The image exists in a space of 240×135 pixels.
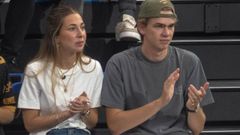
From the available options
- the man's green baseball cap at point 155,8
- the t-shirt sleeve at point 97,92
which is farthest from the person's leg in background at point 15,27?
the man's green baseball cap at point 155,8

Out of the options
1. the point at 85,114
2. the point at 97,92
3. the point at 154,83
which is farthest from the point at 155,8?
the point at 85,114

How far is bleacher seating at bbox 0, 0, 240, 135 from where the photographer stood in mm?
3869

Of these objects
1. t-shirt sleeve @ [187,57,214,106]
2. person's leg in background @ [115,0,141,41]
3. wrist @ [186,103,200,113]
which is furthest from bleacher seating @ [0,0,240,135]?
wrist @ [186,103,200,113]

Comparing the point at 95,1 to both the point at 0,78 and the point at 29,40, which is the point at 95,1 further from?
the point at 0,78

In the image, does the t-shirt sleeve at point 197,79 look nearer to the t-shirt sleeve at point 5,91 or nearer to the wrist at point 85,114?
the wrist at point 85,114

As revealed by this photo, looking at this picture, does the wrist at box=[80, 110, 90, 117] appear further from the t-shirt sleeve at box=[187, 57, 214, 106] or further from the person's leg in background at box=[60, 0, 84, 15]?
the person's leg in background at box=[60, 0, 84, 15]

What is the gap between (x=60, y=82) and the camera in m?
3.08

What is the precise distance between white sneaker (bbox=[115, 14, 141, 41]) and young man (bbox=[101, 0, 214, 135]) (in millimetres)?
561

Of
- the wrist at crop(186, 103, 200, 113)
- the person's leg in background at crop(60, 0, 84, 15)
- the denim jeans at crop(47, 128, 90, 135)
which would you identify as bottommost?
the denim jeans at crop(47, 128, 90, 135)

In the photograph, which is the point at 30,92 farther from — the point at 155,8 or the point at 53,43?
the point at 155,8

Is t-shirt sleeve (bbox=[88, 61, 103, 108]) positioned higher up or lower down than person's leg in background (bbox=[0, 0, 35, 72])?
lower down

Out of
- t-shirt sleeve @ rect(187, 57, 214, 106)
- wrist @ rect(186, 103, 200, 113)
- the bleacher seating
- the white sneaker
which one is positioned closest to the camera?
wrist @ rect(186, 103, 200, 113)

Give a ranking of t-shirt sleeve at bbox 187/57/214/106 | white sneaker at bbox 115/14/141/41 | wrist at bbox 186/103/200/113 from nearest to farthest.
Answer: wrist at bbox 186/103/200/113 → t-shirt sleeve at bbox 187/57/214/106 → white sneaker at bbox 115/14/141/41

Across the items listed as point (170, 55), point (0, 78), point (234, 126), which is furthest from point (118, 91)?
point (234, 126)
